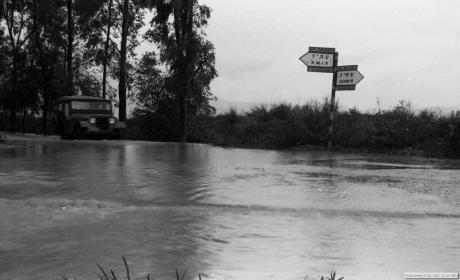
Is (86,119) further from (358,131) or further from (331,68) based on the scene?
(358,131)

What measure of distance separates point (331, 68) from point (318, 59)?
1.62ft

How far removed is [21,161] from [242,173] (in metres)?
4.79

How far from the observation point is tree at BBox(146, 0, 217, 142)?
32.2 metres

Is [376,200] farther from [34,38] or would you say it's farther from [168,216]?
[34,38]

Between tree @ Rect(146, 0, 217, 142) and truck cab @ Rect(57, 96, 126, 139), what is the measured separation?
24.6ft

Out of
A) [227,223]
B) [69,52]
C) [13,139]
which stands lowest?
[227,223]

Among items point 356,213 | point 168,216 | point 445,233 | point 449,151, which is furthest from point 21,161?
point 449,151

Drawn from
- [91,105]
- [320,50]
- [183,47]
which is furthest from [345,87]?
[183,47]

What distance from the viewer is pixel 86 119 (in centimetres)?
2433

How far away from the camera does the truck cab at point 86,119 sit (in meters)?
24.1

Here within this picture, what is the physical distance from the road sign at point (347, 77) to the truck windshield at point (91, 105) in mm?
12303

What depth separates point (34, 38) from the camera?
1731 inches

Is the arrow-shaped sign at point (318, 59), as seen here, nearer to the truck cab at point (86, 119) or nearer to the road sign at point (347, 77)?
the road sign at point (347, 77)

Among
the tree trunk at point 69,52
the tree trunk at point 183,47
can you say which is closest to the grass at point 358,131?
the tree trunk at point 183,47
